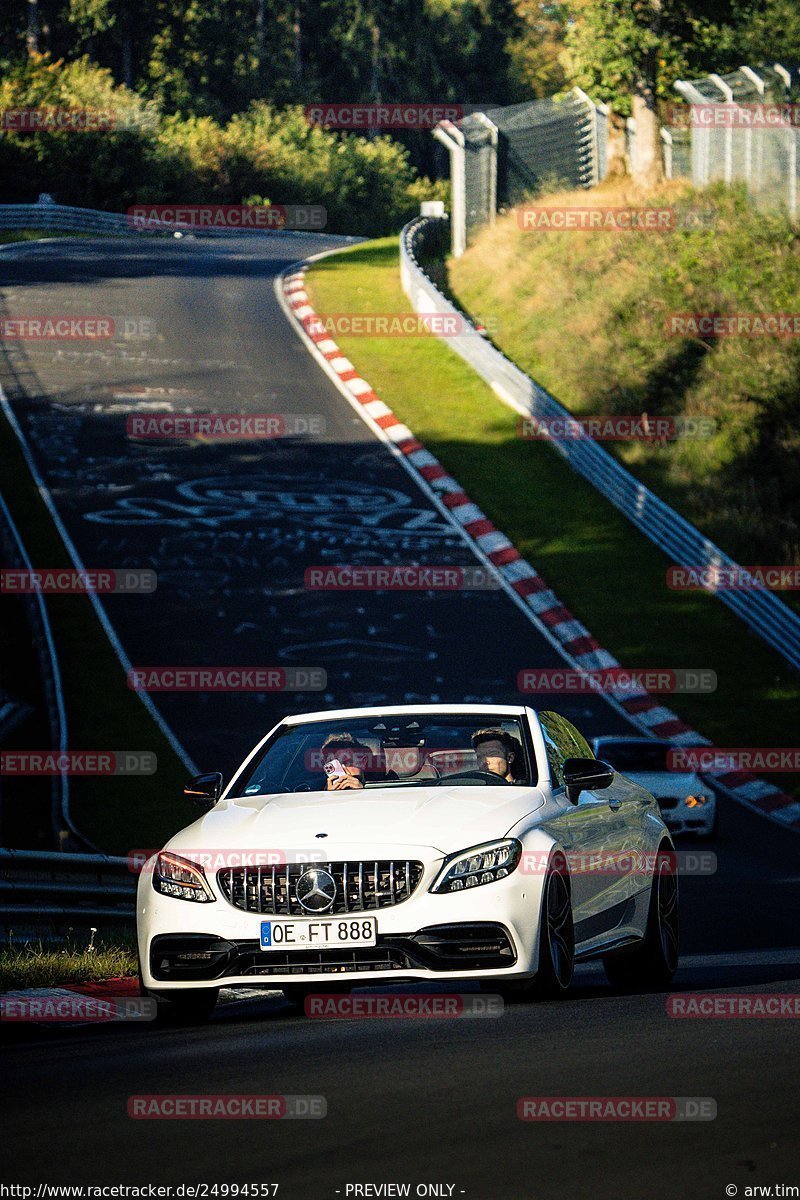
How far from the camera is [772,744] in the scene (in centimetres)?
2480

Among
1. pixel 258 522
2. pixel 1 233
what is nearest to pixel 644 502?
pixel 258 522

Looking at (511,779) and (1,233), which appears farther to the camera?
(1,233)

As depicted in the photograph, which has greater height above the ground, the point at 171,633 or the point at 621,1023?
the point at 621,1023

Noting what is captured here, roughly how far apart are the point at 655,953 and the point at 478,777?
5.15 feet

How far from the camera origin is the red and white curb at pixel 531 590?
928 inches

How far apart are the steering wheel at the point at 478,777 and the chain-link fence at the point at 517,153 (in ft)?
137

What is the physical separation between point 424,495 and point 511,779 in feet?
78.1

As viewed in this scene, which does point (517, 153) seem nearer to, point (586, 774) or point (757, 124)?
point (757, 124)

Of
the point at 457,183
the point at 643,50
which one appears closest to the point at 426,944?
the point at 457,183

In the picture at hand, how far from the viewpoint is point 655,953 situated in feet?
33.5

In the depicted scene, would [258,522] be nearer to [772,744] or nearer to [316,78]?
[772,744]

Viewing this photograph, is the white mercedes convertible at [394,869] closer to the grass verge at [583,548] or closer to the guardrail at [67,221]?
the grass verge at [583,548]

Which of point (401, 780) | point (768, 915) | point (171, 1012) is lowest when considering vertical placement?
point (768, 915)

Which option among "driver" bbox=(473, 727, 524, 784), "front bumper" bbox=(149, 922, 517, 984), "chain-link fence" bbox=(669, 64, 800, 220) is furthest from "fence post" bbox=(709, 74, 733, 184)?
"front bumper" bbox=(149, 922, 517, 984)
